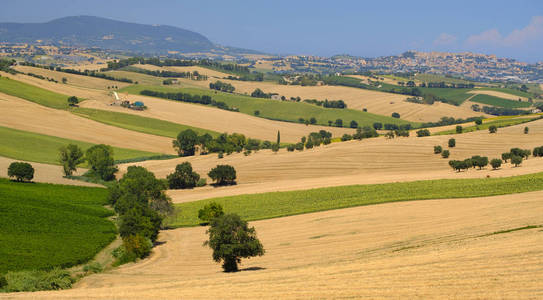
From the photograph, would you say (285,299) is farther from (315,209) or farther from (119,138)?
(119,138)

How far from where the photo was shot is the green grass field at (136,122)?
15812 cm

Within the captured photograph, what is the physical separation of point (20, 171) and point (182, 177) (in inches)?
1094

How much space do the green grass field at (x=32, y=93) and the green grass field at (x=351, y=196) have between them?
100 meters

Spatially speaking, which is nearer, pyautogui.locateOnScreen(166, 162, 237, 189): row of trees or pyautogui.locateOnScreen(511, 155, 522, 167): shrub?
pyautogui.locateOnScreen(511, 155, 522, 167): shrub

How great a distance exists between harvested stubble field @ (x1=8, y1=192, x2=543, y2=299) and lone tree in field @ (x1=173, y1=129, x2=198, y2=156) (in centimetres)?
6348

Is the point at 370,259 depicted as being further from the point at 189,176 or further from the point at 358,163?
the point at 358,163

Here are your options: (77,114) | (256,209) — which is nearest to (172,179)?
(256,209)

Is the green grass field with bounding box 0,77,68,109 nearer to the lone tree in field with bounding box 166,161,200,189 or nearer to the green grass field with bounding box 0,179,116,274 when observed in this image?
the lone tree in field with bounding box 166,161,200,189

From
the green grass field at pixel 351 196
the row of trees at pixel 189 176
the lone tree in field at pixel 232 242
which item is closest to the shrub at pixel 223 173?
the row of trees at pixel 189 176

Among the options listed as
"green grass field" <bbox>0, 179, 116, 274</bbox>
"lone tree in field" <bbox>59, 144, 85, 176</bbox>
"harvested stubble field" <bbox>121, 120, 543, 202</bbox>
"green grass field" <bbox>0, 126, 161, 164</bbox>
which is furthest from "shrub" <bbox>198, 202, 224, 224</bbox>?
"green grass field" <bbox>0, 126, 161, 164</bbox>

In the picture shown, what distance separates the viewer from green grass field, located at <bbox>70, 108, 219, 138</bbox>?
15812cm

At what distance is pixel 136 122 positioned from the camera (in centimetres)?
16488

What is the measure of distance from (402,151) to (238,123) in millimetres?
74433

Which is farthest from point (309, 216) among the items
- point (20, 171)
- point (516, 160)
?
point (20, 171)
